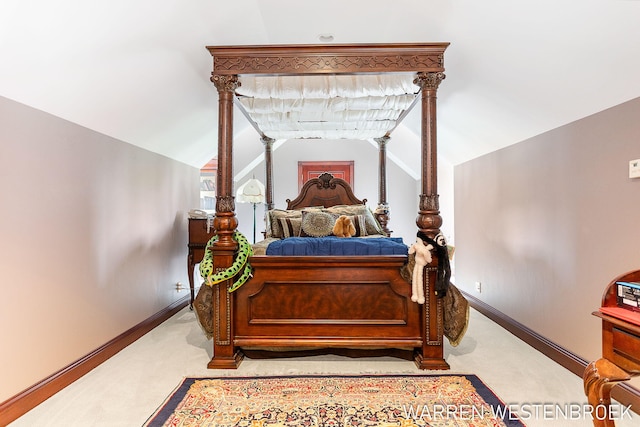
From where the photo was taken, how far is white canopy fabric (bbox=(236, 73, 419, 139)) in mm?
2691

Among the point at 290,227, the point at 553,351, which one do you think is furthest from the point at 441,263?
the point at 290,227

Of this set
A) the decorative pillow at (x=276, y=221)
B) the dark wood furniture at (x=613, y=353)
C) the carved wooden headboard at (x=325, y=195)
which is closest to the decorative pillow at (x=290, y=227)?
the decorative pillow at (x=276, y=221)

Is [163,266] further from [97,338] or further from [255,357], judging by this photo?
[255,357]

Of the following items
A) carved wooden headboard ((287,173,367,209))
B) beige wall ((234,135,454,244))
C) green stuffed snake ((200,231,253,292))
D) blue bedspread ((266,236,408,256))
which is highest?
beige wall ((234,135,454,244))

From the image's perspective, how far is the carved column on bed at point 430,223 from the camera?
2326 millimetres

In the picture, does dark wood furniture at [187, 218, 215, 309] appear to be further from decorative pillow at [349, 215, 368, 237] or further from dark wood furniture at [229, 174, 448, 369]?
decorative pillow at [349, 215, 368, 237]

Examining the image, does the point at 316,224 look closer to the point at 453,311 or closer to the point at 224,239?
the point at 224,239

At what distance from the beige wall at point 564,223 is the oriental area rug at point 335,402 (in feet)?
3.09

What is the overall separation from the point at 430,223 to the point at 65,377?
8.44 ft

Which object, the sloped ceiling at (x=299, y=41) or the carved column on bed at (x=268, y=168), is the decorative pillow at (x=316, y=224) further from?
the sloped ceiling at (x=299, y=41)

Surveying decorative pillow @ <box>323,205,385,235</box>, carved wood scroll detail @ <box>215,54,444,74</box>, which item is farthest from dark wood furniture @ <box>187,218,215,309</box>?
carved wood scroll detail @ <box>215,54,444,74</box>

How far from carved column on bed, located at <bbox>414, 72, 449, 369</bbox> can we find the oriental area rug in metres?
0.17

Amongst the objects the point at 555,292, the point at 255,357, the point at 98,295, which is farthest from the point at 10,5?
the point at 555,292

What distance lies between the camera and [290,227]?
3795 mm
